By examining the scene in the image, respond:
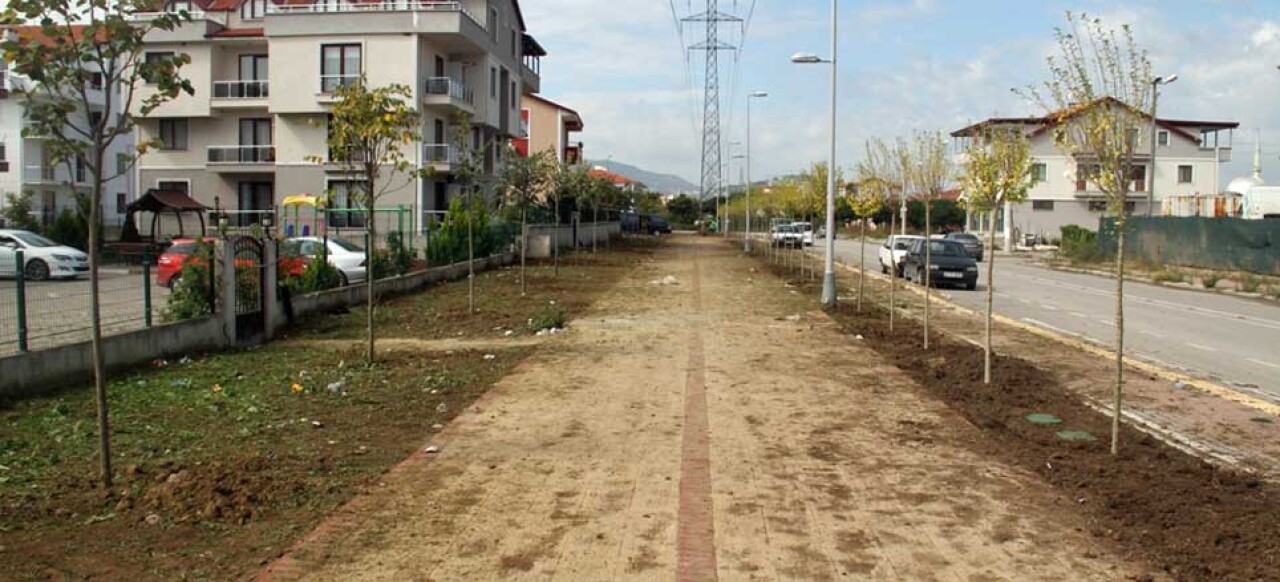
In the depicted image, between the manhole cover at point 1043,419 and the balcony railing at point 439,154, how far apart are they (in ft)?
121

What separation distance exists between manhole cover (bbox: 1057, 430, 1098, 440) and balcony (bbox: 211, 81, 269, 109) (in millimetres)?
43932

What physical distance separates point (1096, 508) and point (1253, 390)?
7.05m

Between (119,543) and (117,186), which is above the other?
(117,186)

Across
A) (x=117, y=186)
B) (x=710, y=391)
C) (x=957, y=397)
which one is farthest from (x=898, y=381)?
(x=117, y=186)

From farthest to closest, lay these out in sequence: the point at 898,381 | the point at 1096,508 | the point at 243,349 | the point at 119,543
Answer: the point at 243,349 → the point at 898,381 → the point at 1096,508 → the point at 119,543

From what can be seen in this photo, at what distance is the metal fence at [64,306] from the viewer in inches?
419

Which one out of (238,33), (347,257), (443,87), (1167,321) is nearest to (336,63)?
(443,87)

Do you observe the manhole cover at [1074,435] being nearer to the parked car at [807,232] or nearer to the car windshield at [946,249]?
the car windshield at [946,249]

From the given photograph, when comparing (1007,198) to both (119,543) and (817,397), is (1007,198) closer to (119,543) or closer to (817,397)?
(817,397)

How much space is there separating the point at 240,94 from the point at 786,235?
28.6m

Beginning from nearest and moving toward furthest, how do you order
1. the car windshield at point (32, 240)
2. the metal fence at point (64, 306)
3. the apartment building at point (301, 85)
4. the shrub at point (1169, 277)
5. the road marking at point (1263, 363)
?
the metal fence at point (64, 306)
the road marking at point (1263, 363)
the car windshield at point (32, 240)
the shrub at point (1169, 277)
the apartment building at point (301, 85)

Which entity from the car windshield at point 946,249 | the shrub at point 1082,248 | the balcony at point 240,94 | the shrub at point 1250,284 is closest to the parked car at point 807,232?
the shrub at point 1082,248

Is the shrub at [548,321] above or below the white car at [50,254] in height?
below

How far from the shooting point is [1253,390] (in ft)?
39.9
